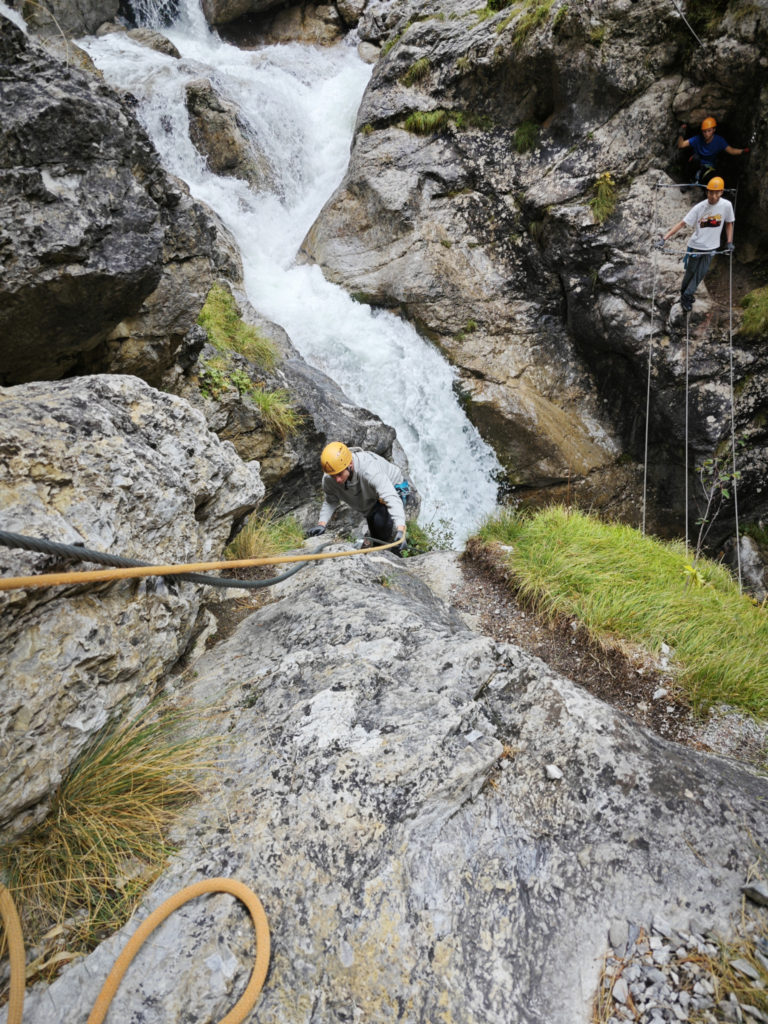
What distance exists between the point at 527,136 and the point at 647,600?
9559mm

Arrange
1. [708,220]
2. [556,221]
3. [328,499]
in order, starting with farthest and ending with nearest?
[556,221] < [708,220] < [328,499]

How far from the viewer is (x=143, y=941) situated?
1595 mm

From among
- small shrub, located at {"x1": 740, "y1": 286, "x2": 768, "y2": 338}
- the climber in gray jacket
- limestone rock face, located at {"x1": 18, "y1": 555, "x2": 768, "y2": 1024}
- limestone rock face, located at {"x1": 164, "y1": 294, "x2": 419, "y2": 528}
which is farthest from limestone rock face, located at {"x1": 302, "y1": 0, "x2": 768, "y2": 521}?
limestone rock face, located at {"x1": 18, "y1": 555, "x2": 768, "y2": 1024}

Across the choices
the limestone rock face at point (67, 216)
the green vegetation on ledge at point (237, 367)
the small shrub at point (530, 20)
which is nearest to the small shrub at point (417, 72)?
the small shrub at point (530, 20)

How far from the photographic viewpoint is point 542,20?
8516 millimetres

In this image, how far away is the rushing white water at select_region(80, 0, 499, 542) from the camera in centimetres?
886

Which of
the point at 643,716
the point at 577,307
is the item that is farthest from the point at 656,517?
the point at 643,716

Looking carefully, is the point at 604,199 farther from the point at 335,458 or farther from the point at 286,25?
the point at 286,25

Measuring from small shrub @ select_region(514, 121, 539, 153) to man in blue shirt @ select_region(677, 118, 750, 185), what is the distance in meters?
2.70

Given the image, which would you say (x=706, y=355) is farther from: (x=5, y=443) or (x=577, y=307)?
(x=5, y=443)

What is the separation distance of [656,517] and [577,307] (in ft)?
13.6

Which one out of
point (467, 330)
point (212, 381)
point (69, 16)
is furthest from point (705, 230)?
point (69, 16)

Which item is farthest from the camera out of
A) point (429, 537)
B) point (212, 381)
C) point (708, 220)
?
point (429, 537)

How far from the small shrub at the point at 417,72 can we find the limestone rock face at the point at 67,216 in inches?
359
